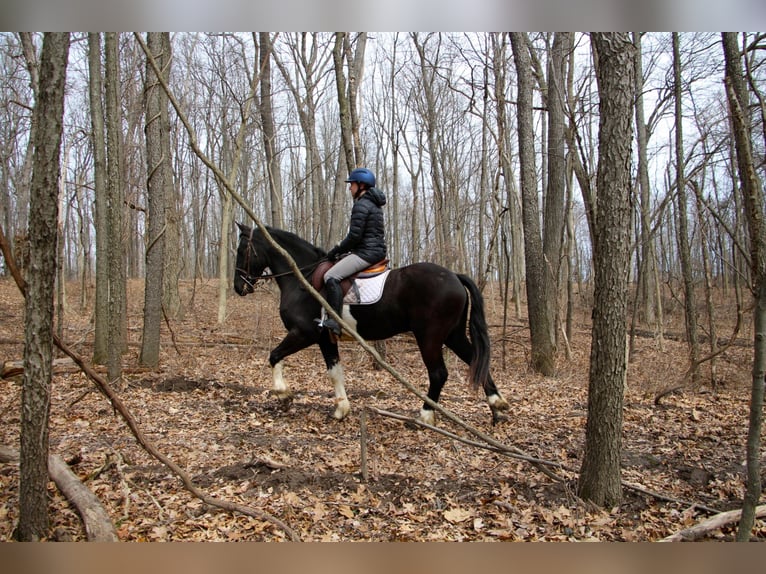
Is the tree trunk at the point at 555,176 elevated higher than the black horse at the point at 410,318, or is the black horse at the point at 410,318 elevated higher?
the tree trunk at the point at 555,176

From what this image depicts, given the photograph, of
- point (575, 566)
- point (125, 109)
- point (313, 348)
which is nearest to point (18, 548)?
point (575, 566)

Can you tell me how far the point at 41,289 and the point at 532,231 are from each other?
6.61 metres

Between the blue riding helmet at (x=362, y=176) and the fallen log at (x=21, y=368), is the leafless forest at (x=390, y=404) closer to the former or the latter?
the fallen log at (x=21, y=368)

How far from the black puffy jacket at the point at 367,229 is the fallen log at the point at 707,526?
3493 millimetres

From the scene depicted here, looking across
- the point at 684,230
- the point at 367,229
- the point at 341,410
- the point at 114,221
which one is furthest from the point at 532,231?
the point at 114,221

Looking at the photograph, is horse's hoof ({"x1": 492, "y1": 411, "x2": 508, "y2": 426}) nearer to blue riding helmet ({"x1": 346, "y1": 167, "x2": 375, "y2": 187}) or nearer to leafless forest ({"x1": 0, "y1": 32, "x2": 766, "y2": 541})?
leafless forest ({"x1": 0, "y1": 32, "x2": 766, "y2": 541})

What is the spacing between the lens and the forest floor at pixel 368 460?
9.33ft

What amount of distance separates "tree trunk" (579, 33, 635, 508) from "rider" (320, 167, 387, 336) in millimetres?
2458

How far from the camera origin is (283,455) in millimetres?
3938

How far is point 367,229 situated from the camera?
200 inches

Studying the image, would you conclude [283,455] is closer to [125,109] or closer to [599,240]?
[599,240]

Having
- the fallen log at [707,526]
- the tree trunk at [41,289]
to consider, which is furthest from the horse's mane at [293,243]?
the fallen log at [707,526]

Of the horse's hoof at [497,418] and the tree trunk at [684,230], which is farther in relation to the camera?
the tree trunk at [684,230]

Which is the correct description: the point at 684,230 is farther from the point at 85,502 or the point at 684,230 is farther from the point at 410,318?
the point at 85,502
